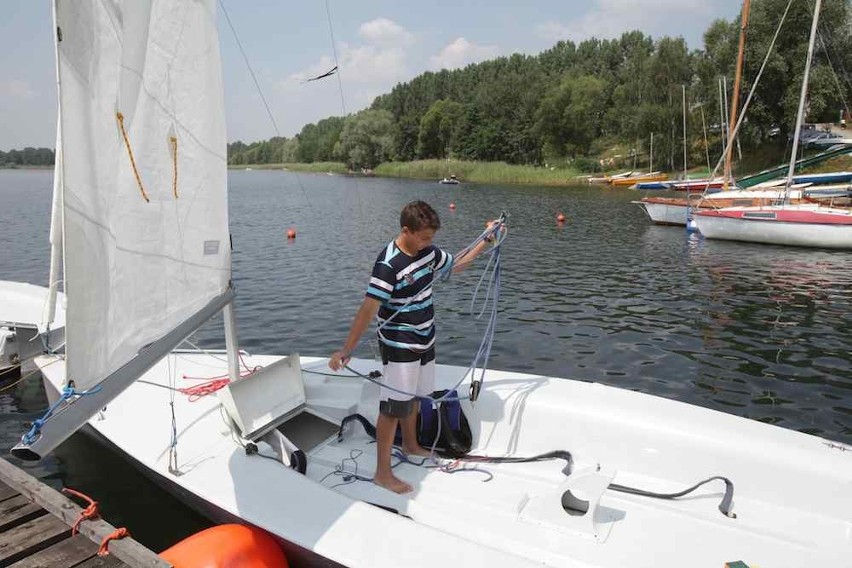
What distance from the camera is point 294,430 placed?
4363 millimetres

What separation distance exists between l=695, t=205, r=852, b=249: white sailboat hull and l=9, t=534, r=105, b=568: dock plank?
18194 mm

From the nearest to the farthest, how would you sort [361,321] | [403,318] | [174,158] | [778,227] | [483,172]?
1. [174,158]
2. [361,321]
3. [403,318]
4. [778,227]
5. [483,172]

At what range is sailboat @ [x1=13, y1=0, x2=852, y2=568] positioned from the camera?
248 centimetres

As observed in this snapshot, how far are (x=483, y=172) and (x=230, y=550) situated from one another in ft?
166

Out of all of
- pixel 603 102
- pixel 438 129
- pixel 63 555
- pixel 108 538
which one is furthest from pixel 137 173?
pixel 438 129

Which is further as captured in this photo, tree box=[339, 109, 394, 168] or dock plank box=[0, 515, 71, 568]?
tree box=[339, 109, 394, 168]

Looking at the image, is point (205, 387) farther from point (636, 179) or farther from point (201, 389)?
point (636, 179)

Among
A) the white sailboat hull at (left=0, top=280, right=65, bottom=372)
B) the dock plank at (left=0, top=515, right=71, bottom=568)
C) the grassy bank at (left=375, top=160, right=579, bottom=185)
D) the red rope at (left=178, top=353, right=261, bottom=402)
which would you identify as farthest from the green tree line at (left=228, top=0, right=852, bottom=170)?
the dock plank at (left=0, top=515, right=71, bottom=568)

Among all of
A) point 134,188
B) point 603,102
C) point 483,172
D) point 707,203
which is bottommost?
point 134,188

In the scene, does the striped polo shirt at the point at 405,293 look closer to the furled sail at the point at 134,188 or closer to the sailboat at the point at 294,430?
the sailboat at the point at 294,430

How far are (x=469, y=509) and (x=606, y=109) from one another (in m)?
63.4

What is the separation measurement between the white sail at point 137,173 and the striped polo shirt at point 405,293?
42.8 inches

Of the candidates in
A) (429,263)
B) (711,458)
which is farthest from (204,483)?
(711,458)

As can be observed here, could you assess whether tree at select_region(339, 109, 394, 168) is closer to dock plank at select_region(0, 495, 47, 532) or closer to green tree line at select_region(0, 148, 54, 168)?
green tree line at select_region(0, 148, 54, 168)
